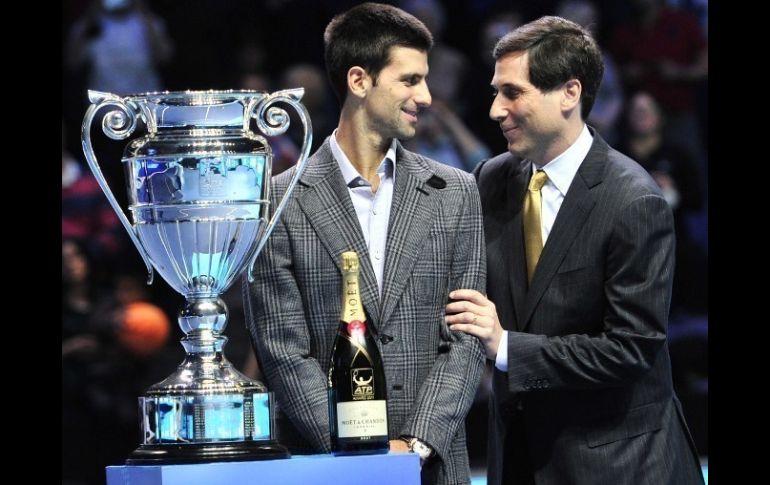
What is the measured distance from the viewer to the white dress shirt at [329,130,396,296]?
3064 mm

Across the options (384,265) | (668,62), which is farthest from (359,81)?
(668,62)

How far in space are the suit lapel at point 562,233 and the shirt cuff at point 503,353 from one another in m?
0.13

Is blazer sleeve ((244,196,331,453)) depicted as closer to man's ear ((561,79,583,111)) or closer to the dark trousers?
the dark trousers

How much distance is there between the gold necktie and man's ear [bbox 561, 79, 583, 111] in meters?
0.19

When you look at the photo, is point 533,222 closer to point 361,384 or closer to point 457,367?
point 457,367

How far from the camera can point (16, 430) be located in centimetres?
480

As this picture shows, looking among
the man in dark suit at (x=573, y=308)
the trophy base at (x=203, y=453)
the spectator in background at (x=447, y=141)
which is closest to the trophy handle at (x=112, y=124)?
the trophy base at (x=203, y=453)

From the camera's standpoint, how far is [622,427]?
328cm

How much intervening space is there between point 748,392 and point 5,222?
2.91 m

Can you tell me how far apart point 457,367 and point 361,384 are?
488mm

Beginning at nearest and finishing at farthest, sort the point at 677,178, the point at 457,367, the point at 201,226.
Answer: the point at 201,226, the point at 457,367, the point at 677,178

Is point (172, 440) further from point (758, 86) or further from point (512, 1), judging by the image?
point (512, 1)

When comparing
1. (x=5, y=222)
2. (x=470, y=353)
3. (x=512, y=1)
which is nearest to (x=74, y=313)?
(x=5, y=222)

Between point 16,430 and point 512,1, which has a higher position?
point 512,1
